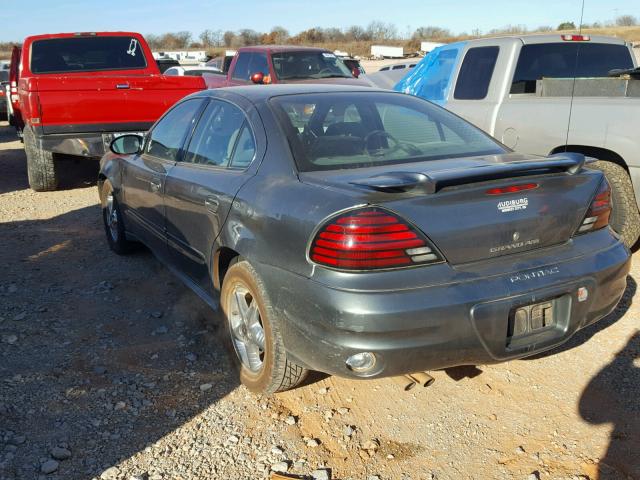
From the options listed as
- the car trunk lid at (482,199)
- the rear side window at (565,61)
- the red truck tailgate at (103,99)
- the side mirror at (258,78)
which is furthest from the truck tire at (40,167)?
the car trunk lid at (482,199)

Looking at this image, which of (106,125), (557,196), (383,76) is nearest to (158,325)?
(557,196)

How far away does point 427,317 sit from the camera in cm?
270

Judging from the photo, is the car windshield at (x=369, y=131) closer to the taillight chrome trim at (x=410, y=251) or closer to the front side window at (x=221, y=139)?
the front side window at (x=221, y=139)

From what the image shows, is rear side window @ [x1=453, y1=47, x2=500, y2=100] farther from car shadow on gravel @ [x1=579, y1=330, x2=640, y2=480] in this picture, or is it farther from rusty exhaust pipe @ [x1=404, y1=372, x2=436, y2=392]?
rusty exhaust pipe @ [x1=404, y1=372, x2=436, y2=392]

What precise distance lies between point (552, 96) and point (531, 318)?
3.31 meters

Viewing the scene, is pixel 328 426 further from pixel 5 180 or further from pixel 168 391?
pixel 5 180

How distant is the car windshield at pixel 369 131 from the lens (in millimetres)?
3406

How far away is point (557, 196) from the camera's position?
305cm

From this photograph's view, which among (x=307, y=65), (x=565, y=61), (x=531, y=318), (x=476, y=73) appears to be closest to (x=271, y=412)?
(x=531, y=318)

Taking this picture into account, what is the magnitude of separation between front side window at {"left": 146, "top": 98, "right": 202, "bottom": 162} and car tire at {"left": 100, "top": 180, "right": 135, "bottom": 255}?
3.12 feet

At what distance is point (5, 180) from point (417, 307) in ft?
30.9

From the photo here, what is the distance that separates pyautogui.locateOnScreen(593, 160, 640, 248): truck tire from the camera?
5.09 m

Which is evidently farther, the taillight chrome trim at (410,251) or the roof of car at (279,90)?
the roof of car at (279,90)

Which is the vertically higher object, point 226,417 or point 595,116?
point 595,116
